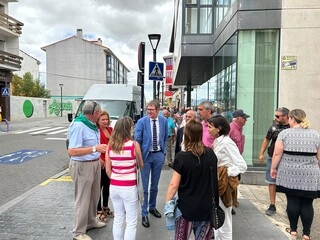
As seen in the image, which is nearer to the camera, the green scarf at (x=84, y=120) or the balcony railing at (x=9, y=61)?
the green scarf at (x=84, y=120)

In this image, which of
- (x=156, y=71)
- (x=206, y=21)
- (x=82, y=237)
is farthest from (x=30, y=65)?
(x=82, y=237)

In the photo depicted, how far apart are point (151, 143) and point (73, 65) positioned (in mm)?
64673

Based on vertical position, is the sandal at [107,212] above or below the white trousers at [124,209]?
below

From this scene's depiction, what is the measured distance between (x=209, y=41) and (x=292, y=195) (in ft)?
31.9

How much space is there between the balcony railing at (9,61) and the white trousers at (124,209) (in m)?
26.6

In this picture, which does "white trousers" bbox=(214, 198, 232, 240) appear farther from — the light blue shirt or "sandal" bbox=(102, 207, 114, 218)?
"sandal" bbox=(102, 207, 114, 218)

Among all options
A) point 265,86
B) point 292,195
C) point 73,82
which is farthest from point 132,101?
point 73,82

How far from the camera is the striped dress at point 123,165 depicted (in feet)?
10.7

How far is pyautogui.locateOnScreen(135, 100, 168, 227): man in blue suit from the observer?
15.0ft

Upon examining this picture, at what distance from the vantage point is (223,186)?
3457 mm

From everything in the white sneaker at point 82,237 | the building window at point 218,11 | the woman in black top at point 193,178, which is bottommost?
the white sneaker at point 82,237

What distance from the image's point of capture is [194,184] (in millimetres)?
2840

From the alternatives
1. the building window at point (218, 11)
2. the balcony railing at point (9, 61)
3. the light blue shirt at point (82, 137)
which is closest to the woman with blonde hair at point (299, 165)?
the light blue shirt at point (82, 137)

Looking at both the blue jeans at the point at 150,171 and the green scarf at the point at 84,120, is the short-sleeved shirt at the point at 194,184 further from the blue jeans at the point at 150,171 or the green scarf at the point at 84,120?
the blue jeans at the point at 150,171
